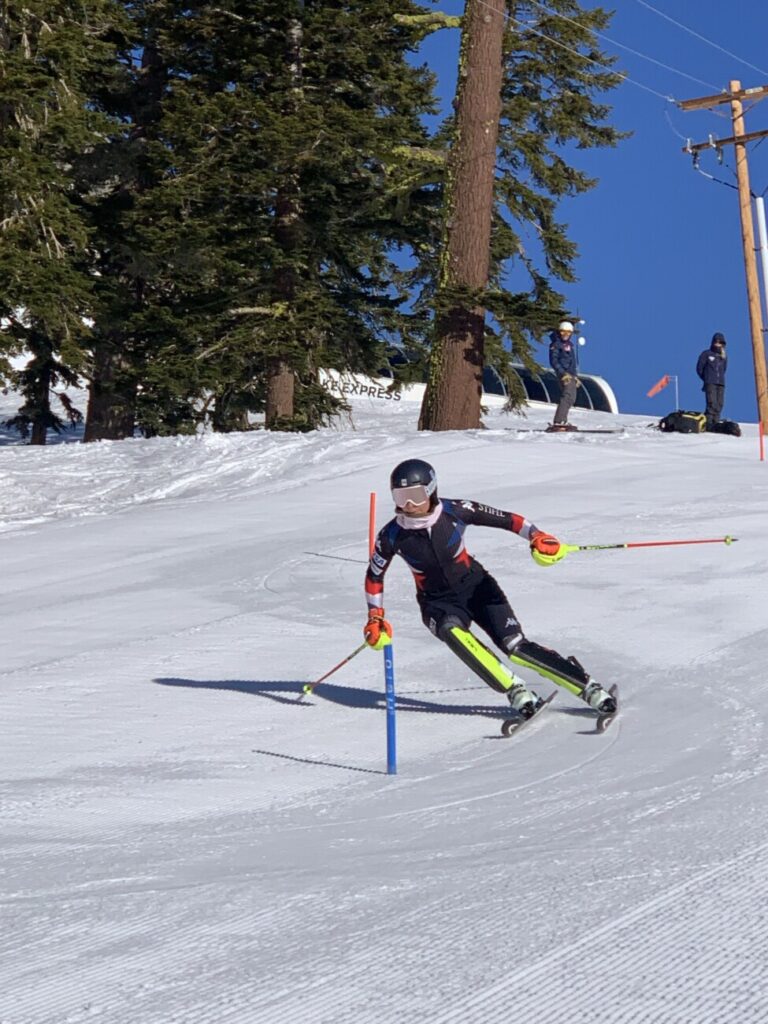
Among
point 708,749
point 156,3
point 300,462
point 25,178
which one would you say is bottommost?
point 708,749

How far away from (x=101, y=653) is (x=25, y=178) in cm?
1489

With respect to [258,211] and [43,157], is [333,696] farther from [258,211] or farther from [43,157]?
[258,211]

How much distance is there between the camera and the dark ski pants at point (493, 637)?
8.10 m

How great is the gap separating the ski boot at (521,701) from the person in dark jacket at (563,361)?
13273 mm

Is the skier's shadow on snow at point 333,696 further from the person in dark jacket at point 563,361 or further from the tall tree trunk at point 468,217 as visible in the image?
the tall tree trunk at point 468,217

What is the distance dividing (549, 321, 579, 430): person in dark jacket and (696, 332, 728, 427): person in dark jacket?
3.40 meters

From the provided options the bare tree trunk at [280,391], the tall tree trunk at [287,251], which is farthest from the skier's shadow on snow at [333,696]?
the bare tree trunk at [280,391]

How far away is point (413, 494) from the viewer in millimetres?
8133

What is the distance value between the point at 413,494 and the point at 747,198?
76.9ft

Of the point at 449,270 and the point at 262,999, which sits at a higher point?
the point at 449,270

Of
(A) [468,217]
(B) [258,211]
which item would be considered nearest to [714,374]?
(A) [468,217]

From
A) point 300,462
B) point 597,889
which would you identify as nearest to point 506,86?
point 300,462

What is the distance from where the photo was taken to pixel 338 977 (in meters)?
3.96

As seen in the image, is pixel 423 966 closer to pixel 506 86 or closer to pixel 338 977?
pixel 338 977
